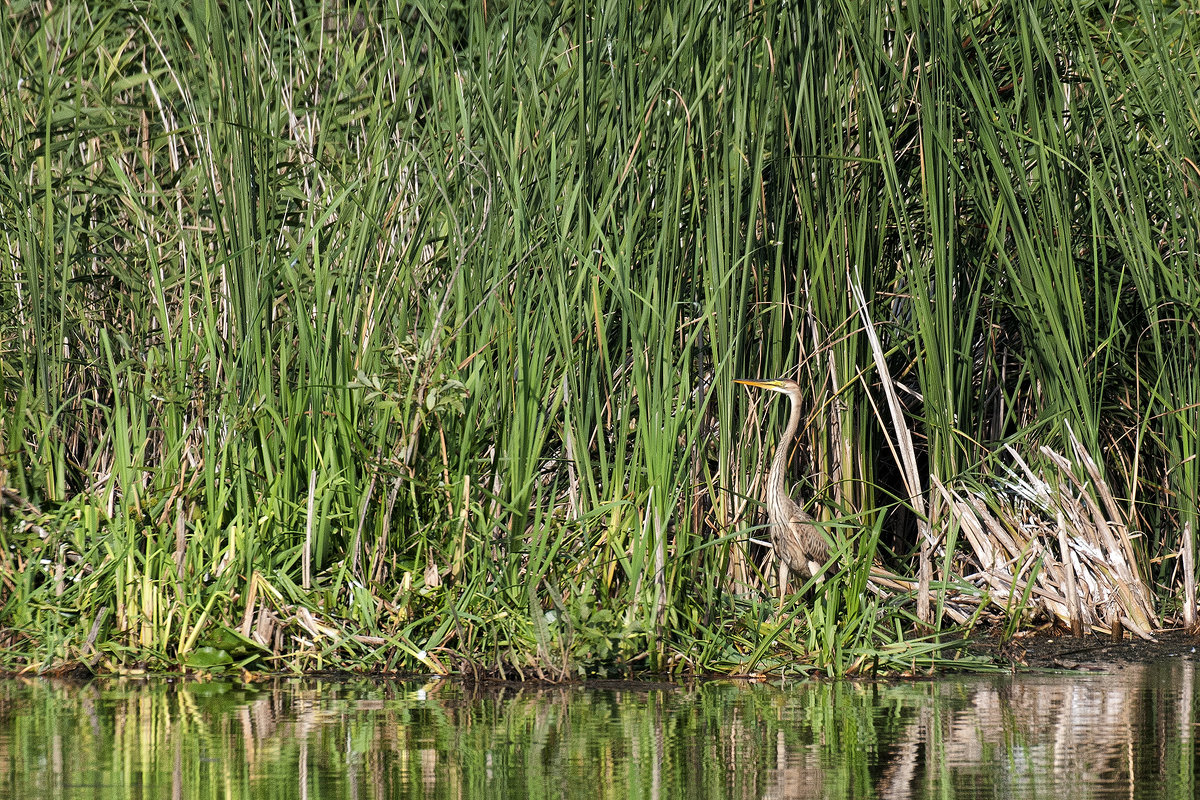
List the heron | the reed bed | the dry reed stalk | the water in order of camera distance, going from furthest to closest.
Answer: the dry reed stalk
the heron
the reed bed
the water

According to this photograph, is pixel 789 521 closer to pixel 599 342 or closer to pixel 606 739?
pixel 599 342

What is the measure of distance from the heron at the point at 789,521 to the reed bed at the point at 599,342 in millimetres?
77

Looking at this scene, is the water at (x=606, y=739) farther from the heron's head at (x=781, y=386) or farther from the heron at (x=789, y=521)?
the heron's head at (x=781, y=386)

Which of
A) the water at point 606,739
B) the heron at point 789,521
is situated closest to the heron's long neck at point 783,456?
the heron at point 789,521

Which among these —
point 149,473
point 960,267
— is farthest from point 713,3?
point 149,473

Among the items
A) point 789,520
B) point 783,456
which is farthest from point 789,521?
point 783,456

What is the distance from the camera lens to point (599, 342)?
3990 millimetres

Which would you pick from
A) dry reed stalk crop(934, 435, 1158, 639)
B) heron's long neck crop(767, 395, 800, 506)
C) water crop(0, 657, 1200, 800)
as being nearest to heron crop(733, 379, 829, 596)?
heron's long neck crop(767, 395, 800, 506)

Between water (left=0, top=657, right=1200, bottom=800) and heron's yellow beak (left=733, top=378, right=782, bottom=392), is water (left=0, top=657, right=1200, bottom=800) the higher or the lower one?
the lower one

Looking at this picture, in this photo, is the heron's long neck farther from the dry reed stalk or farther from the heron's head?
the dry reed stalk

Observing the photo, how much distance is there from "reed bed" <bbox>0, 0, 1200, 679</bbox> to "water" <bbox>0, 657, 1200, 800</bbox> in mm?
269

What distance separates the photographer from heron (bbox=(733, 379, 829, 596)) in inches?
160

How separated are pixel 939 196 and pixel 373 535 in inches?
74.2

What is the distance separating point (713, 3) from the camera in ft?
13.4
